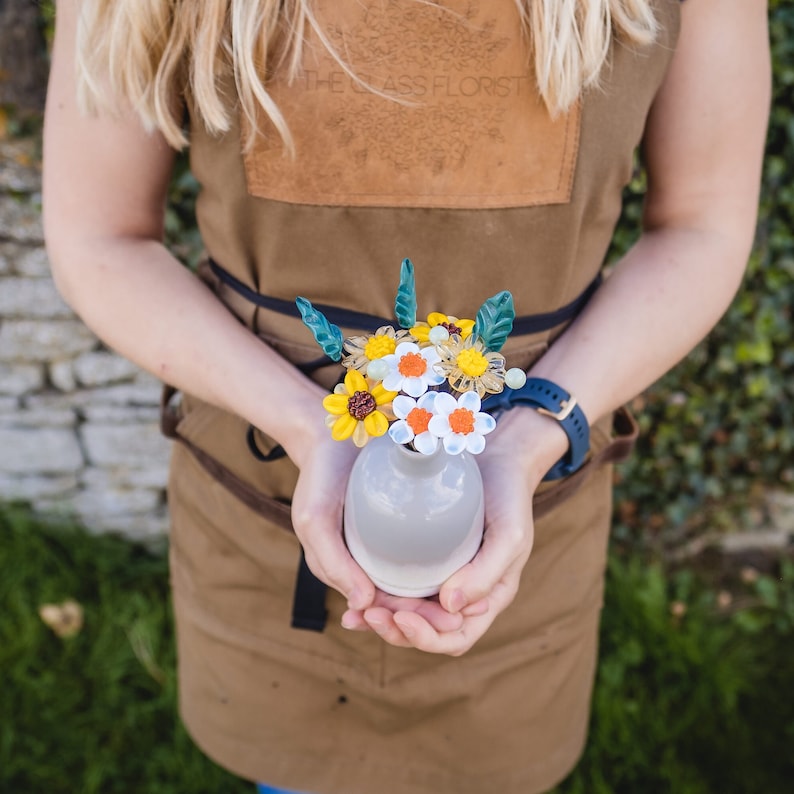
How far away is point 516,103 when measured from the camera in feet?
3.49

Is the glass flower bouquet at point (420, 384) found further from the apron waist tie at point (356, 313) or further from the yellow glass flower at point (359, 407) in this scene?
the apron waist tie at point (356, 313)

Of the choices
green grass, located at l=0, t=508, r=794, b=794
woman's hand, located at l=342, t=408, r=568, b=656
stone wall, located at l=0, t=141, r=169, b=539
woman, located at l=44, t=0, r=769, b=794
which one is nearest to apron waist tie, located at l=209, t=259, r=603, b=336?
woman, located at l=44, t=0, r=769, b=794

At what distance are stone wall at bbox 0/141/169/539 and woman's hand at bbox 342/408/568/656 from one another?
1675 mm

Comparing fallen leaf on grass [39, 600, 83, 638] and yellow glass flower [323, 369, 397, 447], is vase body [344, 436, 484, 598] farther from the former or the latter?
fallen leaf on grass [39, 600, 83, 638]

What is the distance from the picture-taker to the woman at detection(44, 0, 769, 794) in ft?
3.40

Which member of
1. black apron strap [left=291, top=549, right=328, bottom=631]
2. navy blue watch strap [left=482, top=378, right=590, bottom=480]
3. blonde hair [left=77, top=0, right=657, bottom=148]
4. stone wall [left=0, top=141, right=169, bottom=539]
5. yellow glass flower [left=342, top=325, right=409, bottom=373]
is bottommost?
stone wall [left=0, top=141, right=169, bottom=539]

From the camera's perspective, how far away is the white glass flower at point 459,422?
0.70 meters

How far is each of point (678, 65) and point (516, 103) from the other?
0.28 meters

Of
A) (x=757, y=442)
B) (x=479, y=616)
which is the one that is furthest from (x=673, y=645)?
(x=479, y=616)

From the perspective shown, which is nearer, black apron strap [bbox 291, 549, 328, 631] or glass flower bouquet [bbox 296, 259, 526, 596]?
glass flower bouquet [bbox 296, 259, 526, 596]

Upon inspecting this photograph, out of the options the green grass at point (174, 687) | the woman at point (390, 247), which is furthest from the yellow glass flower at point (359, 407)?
the green grass at point (174, 687)

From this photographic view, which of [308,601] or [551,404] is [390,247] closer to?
[551,404]

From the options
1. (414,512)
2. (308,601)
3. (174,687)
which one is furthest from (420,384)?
(174,687)

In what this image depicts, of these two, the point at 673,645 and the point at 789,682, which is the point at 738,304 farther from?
the point at 789,682
